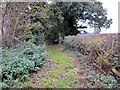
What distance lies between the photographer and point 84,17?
44.3 ft

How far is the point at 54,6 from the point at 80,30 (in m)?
4.26

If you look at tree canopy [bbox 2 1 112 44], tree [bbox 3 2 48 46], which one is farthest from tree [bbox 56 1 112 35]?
tree [bbox 3 2 48 46]

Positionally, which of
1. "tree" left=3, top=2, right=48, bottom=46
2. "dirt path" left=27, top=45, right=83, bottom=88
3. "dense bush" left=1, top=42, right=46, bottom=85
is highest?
"tree" left=3, top=2, right=48, bottom=46

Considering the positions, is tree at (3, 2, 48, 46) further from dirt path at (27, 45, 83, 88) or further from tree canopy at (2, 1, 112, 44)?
dirt path at (27, 45, 83, 88)

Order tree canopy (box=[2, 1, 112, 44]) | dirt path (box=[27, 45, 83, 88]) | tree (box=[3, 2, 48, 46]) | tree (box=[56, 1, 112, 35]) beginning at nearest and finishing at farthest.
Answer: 1. dirt path (box=[27, 45, 83, 88])
2. tree (box=[3, 2, 48, 46])
3. tree canopy (box=[2, 1, 112, 44])
4. tree (box=[56, 1, 112, 35])

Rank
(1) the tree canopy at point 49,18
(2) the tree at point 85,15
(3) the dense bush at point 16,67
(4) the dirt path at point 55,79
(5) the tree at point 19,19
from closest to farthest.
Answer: (4) the dirt path at point 55,79 → (3) the dense bush at point 16,67 → (5) the tree at point 19,19 → (1) the tree canopy at point 49,18 → (2) the tree at point 85,15

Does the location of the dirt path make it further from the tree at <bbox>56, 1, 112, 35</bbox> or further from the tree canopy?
the tree at <bbox>56, 1, 112, 35</bbox>

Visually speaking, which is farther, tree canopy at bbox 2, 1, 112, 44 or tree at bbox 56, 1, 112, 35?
tree at bbox 56, 1, 112, 35

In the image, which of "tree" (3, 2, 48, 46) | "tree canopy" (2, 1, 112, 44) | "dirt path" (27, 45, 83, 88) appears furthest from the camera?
"tree canopy" (2, 1, 112, 44)

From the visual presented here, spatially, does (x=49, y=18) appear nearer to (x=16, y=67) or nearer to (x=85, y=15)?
(x=85, y=15)

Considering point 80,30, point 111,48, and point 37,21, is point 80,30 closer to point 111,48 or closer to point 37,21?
point 37,21

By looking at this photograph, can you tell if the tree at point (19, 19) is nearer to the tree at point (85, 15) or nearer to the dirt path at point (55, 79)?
the dirt path at point (55, 79)

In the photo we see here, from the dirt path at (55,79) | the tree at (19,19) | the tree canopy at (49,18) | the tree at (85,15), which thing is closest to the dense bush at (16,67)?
the dirt path at (55,79)

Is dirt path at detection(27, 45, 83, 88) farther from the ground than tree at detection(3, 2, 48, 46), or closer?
closer
